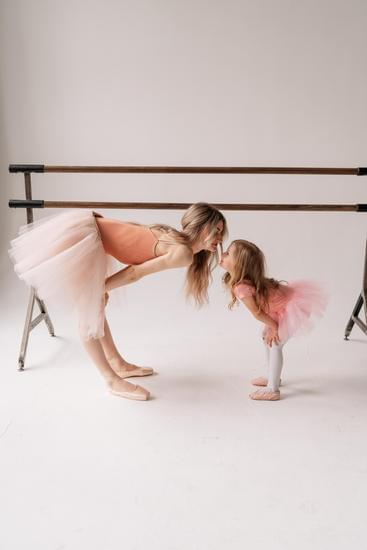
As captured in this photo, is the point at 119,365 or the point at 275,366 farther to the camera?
the point at 119,365

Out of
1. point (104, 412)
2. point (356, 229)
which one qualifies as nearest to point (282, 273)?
point (356, 229)

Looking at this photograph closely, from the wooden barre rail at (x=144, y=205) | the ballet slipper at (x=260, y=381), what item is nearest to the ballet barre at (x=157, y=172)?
the wooden barre rail at (x=144, y=205)

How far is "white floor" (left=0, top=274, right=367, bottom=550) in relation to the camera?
1431 mm

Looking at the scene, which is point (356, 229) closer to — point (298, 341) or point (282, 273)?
point (282, 273)

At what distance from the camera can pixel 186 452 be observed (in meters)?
1.74

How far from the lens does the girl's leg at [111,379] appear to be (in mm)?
2045

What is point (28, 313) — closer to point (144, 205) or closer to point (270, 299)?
point (144, 205)

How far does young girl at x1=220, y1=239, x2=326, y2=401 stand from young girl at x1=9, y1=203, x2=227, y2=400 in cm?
11

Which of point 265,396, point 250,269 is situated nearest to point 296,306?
point 250,269

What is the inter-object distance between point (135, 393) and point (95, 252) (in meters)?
0.57
